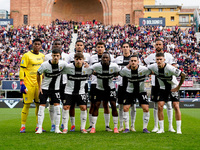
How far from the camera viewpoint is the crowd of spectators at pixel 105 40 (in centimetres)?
3734

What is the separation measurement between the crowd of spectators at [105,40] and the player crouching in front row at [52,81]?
2609cm

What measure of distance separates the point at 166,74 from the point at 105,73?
65.2 inches

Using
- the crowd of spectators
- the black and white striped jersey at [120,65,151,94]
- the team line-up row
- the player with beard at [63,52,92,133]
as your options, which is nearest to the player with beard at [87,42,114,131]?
the team line-up row

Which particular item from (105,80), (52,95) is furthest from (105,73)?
(52,95)

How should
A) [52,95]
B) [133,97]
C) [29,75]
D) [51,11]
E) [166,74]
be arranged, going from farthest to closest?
[51,11] < [29,75] < [133,97] < [52,95] < [166,74]

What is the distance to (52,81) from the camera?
975 cm

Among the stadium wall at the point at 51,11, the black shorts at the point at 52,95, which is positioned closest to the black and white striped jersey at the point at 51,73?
the black shorts at the point at 52,95

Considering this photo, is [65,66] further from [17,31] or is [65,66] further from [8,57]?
[17,31]

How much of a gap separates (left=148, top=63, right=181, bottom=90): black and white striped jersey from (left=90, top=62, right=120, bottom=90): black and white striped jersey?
99 cm

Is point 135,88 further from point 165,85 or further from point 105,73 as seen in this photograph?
point 105,73

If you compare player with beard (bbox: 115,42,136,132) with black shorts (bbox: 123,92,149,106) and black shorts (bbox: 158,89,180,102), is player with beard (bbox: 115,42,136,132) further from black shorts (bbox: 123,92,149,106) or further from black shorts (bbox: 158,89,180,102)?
black shorts (bbox: 158,89,180,102)

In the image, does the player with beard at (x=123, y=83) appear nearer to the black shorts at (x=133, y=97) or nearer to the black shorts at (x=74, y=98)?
the black shorts at (x=133, y=97)

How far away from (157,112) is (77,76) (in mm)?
2567

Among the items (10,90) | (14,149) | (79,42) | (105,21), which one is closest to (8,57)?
(10,90)
